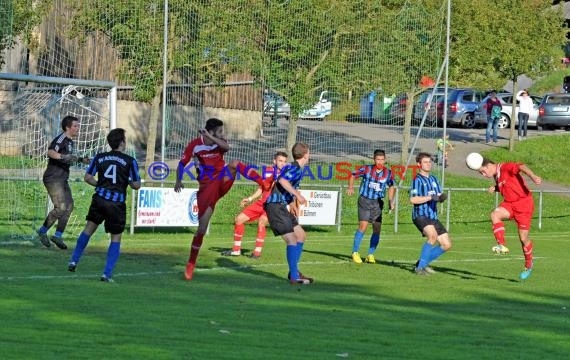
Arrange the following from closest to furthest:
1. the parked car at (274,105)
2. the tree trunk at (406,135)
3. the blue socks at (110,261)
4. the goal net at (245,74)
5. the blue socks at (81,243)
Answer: the blue socks at (110,261), the blue socks at (81,243), the goal net at (245,74), the parked car at (274,105), the tree trunk at (406,135)

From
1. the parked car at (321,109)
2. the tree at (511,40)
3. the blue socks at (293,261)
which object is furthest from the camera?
the tree at (511,40)

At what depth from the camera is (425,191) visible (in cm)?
1741

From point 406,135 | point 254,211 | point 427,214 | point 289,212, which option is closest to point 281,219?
point 289,212

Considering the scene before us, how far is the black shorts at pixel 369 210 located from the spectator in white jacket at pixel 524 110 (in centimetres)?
2523

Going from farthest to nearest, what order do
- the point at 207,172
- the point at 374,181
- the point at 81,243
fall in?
the point at 374,181 < the point at 207,172 < the point at 81,243

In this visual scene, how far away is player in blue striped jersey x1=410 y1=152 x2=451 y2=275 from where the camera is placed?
17391 mm

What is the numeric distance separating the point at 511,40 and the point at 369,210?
21025 mm

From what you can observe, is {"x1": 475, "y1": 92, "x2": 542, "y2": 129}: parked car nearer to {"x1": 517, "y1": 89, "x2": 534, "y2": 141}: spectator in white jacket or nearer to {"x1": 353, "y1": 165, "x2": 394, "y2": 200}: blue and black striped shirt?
{"x1": 517, "y1": 89, "x2": 534, "y2": 141}: spectator in white jacket

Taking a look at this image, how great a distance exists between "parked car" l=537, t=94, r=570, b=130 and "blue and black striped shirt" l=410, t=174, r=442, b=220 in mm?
32295

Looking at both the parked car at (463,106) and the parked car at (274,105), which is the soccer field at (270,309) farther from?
the parked car at (463,106)

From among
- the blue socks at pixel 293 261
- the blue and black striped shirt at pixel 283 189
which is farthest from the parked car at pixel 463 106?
the blue socks at pixel 293 261

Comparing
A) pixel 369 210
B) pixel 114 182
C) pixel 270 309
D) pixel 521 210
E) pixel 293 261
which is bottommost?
pixel 270 309

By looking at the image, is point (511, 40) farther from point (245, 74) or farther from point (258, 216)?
point (258, 216)

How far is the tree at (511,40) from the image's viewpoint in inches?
1453
